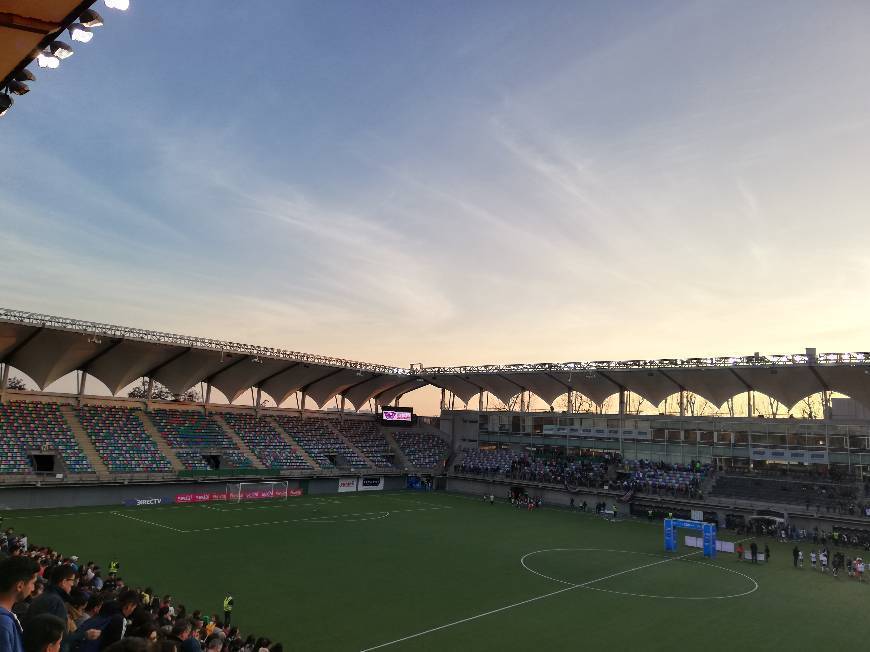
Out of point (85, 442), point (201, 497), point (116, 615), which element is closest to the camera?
point (116, 615)

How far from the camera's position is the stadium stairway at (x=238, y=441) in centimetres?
5738

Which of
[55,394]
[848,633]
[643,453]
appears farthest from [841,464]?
[55,394]

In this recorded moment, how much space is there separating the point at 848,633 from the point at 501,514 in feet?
103

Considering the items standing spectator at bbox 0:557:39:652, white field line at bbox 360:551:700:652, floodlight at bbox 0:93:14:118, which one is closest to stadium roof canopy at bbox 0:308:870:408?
white field line at bbox 360:551:700:652

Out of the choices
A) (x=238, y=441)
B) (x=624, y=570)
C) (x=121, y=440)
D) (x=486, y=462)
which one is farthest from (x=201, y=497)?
(x=624, y=570)

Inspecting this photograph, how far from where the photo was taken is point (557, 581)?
2816 centimetres

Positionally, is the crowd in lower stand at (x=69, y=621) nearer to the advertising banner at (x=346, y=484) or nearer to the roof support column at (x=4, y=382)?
the roof support column at (x=4, y=382)

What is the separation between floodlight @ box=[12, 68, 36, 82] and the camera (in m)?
10.9

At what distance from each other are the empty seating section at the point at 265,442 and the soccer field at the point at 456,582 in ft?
42.9

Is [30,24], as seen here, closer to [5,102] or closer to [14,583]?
[5,102]

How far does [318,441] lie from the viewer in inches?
2650

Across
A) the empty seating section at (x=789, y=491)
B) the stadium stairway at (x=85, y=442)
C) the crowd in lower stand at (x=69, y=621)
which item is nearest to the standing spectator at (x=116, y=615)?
the crowd in lower stand at (x=69, y=621)

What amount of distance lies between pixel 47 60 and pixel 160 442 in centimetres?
4849

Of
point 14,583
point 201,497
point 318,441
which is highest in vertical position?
point 14,583
